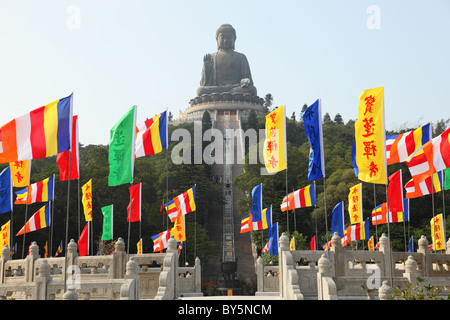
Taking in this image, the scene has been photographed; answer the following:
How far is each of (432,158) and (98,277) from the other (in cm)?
1244

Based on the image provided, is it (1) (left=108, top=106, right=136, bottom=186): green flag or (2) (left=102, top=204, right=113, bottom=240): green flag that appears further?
(2) (left=102, top=204, right=113, bottom=240): green flag

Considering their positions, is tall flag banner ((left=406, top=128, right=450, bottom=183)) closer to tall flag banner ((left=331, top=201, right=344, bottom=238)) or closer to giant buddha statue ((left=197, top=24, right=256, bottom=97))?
tall flag banner ((left=331, top=201, right=344, bottom=238))

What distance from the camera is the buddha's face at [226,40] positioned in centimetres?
9481

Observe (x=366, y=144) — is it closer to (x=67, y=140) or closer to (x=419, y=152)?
(x=419, y=152)

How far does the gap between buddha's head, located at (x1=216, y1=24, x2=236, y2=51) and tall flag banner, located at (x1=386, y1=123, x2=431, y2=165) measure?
72091 mm

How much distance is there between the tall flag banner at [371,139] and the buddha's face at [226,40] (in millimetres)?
76600

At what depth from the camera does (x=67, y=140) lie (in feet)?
59.9

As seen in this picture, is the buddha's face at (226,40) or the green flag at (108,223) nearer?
the green flag at (108,223)

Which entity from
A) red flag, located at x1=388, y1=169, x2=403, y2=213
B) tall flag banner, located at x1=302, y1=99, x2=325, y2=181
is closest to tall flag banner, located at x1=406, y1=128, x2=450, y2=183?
tall flag banner, located at x1=302, y1=99, x2=325, y2=181

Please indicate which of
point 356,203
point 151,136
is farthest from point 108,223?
point 356,203

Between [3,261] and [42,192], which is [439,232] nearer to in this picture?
[42,192]

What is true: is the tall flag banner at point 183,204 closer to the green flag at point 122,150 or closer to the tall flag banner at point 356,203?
the tall flag banner at point 356,203

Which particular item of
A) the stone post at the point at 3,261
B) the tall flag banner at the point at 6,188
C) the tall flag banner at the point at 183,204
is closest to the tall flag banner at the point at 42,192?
the tall flag banner at the point at 6,188

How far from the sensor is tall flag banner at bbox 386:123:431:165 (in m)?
24.8
